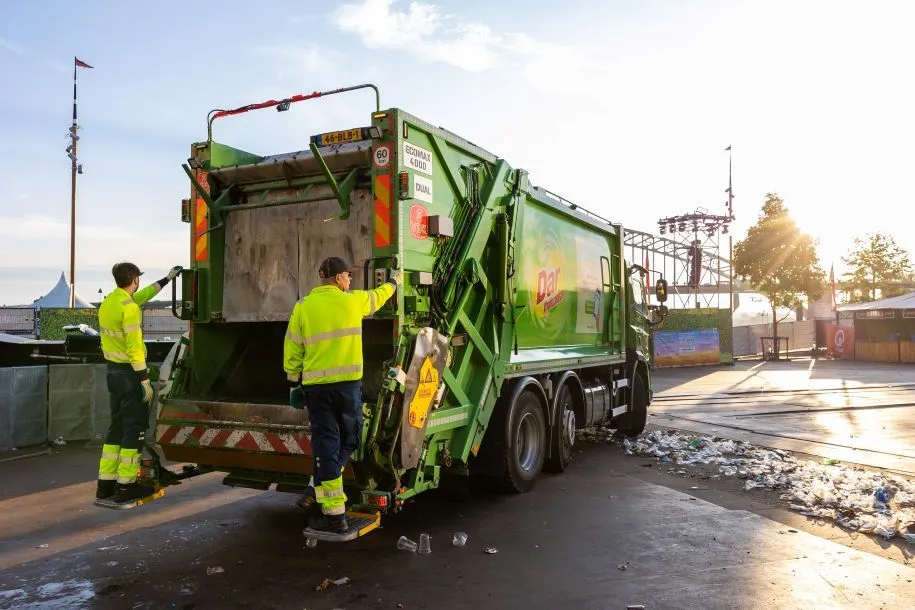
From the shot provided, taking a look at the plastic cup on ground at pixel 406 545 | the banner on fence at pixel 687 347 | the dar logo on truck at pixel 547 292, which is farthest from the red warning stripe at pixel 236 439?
the banner on fence at pixel 687 347

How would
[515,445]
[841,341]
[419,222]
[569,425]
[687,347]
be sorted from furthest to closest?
[841,341] < [687,347] < [569,425] < [515,445] < [419,222]

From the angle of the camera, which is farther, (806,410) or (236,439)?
(806,410)

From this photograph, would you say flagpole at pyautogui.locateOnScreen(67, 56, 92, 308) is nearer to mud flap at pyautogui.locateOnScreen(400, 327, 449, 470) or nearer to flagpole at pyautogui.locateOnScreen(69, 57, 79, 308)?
flagpole at pyautogui.locateOnScreen(69, 57, 79, 308)

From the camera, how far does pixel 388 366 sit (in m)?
4.59

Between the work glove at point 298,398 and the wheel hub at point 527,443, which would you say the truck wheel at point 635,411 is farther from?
the work glove at point 298,398

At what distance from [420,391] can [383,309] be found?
613mm

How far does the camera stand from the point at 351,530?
4.24 m

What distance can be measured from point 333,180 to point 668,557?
338 cm

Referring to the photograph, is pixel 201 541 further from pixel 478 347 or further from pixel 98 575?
pixel 478 347

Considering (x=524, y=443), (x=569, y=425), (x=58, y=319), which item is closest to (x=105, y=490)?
(x=524, y=443)

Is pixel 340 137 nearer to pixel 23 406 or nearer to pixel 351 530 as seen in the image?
pixel 351 530

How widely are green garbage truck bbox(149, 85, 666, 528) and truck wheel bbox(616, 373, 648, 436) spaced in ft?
9.55

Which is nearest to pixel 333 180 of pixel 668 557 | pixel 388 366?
pixel 388 366

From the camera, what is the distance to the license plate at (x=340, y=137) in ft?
Answer: 16.3
